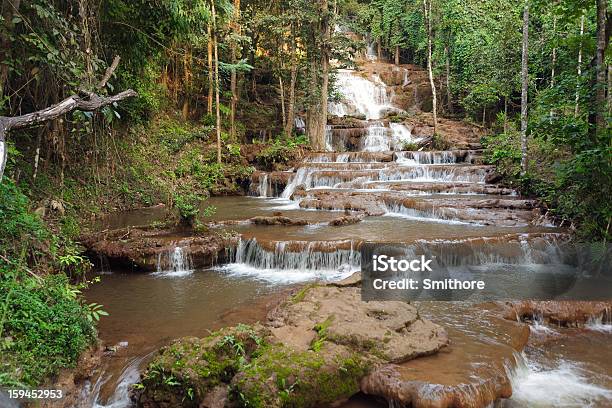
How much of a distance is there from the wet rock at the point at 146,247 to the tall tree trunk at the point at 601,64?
7324 mm

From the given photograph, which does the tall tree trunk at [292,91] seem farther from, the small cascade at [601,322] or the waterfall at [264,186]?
the small cascade at [601,322]

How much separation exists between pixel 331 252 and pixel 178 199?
3531mm

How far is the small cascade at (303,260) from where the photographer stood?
8156 millimetres

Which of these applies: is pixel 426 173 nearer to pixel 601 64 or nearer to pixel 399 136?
pixel 399 136

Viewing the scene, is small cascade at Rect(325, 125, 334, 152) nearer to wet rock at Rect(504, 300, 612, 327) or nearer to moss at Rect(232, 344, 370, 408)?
wet rock at Rect(504, 300, 612, 327)

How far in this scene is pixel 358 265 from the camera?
8.23 meters

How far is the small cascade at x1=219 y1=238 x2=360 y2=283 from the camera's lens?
816cm

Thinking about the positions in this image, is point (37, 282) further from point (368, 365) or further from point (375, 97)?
point (375, 97)

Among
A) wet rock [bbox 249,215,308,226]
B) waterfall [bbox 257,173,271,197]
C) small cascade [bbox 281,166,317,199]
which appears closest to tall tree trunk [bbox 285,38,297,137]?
waterfall [bbox 257,173,271,197]

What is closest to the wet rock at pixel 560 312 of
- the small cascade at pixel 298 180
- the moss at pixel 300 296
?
the moss at pixel 300 296

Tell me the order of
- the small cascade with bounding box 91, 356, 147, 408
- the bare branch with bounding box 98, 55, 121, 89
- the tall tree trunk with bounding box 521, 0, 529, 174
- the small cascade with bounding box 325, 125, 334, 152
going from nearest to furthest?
the small cascade with bounding box 91, 356, 147, 408 < the bare branch with bounding box 98, 55, 121, 89 < the tall tree trunk with bounding box 521, 0, 529, 174 < the small cascade with bounding box 325, 125, 334, 152

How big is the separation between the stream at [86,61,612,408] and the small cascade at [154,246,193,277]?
0.09 ft

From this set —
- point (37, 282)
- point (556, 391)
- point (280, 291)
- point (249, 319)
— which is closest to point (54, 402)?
point (37, 282)

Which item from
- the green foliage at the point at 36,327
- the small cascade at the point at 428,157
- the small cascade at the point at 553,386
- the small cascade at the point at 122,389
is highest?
the small cascade at the point at 428,157
